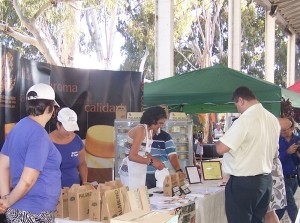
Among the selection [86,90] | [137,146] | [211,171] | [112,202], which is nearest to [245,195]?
[137,146]

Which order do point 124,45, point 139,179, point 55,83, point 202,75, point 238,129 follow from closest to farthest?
point 238,129, point 139,179, point 55,83, point 202,75, point 124,45

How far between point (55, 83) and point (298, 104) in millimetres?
3220

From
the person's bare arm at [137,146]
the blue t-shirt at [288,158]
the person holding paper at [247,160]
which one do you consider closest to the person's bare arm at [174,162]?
the person's bare arm at [137,146]

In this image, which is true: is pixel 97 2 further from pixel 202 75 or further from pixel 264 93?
pixel 264 93

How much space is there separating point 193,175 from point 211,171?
322 millimetres

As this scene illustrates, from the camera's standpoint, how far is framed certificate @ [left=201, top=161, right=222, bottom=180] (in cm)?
426

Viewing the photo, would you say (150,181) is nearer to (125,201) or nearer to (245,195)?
(245,195)

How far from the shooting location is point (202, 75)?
16.9 feet

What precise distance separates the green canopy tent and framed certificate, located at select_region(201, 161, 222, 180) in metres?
0.80

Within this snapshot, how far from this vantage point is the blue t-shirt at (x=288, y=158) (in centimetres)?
422

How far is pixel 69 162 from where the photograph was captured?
134 inches

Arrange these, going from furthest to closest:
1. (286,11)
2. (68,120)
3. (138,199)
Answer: (286,11) < (68,120) < (138,199)

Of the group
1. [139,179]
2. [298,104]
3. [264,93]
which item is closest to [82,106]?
[139,179]

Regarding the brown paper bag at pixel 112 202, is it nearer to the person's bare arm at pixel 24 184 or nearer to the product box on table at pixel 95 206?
the product box on table at pixel 95 206
